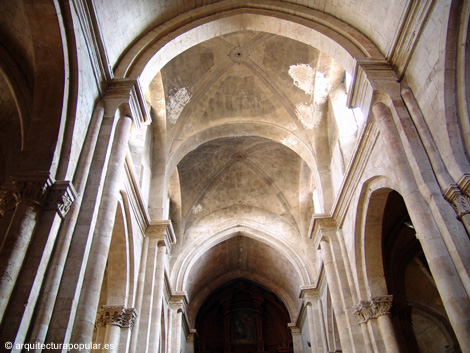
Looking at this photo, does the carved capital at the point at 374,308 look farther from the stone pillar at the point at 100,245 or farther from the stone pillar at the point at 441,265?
the stone pillar at the point at 100,245

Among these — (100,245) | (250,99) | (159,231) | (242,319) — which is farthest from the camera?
(242,319)

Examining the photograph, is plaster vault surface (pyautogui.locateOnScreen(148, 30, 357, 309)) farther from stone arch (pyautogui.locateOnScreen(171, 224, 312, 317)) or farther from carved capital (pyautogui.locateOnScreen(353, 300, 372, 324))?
carved capital (pyautogui.locateOnScreen(353, 300, 372, 324))

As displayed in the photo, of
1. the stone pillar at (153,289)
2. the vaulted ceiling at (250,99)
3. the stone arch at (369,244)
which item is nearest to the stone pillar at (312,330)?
the vaulted ceiling at (250,99)

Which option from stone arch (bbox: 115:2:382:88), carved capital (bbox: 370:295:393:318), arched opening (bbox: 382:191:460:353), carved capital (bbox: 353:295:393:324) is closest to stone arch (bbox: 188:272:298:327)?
arched opening (bbox: 382:191:460:353)

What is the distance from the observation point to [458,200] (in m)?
5.38

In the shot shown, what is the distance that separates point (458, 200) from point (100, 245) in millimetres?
4766

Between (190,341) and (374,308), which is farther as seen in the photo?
(190,341)

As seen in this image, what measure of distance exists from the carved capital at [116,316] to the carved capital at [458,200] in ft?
20.7

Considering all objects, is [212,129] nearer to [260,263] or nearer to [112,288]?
[112,288]

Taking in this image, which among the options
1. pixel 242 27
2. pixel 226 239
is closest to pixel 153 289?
pixel 242 27

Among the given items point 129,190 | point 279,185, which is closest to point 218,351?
point 279,185

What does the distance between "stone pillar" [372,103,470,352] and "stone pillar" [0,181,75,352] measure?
15.0 feet

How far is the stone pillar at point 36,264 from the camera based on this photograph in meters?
4.13

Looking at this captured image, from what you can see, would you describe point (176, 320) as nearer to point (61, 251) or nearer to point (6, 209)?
point (61, 251)
